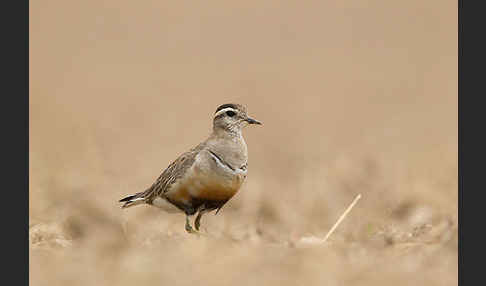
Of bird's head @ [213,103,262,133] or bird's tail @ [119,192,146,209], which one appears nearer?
bird's head @ [213,103,262,133]

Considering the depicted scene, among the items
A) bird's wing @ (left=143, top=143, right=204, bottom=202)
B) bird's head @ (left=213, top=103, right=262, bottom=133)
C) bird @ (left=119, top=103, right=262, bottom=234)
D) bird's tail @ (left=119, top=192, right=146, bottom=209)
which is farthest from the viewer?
bird's tail @ (left=119, top=192, right=146, bottom=209)

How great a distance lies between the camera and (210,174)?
10.1m

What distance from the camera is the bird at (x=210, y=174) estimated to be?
10102mm

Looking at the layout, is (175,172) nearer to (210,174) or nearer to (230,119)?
(210,174)

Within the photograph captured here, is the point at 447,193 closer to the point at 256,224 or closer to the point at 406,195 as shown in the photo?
the point at 406,195

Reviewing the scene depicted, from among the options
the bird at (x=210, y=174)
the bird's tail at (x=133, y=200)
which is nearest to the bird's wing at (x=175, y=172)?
the bird at (x=210, y=174)

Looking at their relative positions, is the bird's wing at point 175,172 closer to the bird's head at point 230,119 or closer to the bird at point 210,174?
the bird at point 210,174

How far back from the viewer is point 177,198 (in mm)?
10430

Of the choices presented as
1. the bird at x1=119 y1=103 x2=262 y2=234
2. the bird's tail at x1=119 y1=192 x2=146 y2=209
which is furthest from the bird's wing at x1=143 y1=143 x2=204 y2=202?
the bird's tail at x1=119 y1=192 x2=146 y2=209

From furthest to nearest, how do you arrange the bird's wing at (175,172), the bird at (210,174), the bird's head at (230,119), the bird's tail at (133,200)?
the bird's tail at (133,200) < the bird's head at (230,119) < the bird's wing at (175,172) < the bird at (210,174)

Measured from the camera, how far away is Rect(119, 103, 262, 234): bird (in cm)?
1010

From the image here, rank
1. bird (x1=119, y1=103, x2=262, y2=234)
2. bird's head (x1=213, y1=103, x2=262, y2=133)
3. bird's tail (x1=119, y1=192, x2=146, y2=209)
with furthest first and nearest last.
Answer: bird's tail (x1=119, y1=192, x2=146, y2=209), bird's head (x1=213, y1=103, x2=262, y2=133), bird (x1=119, y1=103, x2=262, y2=234)

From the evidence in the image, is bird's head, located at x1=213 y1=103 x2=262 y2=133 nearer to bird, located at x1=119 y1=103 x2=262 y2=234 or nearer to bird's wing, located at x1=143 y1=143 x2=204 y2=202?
bird, located at x1=119 y1=103 x2=262 y2=234

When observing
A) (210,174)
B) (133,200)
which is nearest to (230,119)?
(210,174)
